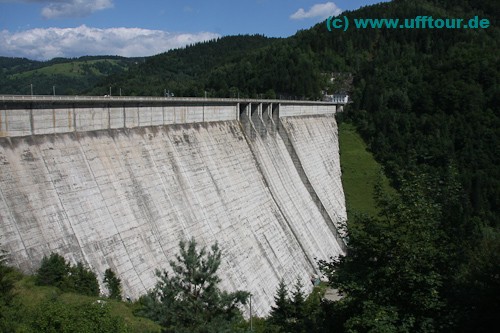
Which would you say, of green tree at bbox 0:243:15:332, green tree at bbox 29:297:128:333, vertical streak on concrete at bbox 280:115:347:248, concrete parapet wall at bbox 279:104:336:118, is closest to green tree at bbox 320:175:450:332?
green tree at bbox 29:297:128:333

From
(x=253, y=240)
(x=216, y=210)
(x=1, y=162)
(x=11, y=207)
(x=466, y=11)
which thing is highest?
(x=466, y=11)

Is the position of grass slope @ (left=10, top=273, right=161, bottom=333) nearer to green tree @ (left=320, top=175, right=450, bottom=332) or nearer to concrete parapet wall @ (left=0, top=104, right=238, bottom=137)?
green tree @ (left=320, top=175, right=450, bottom=332)

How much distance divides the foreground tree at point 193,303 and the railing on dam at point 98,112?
41.4 ft

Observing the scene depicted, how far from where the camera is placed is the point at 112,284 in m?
19.4

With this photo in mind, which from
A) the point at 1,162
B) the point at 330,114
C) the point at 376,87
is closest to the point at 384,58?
the point at 376,87

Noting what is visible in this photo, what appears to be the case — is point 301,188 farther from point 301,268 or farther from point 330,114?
point 330,114

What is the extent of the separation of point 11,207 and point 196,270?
10.4 meters

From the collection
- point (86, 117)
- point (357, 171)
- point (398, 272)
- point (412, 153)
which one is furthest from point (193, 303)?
point (412, 153)

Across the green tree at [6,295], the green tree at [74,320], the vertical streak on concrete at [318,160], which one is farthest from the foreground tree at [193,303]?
the vertical streak on concrete at [318,160]

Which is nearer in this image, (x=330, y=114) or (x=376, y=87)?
(x=330, y=114)

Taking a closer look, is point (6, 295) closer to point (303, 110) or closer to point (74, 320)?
point (74, 320)

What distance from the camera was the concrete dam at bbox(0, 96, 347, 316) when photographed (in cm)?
1991

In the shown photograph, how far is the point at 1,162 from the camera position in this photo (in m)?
19.2

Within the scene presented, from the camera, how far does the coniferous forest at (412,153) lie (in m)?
13.4
